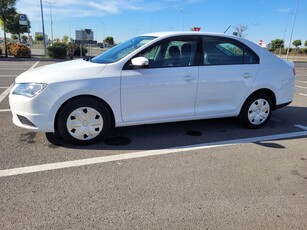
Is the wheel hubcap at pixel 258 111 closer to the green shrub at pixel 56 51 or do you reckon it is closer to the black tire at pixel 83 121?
the black tire at pixel 83 121

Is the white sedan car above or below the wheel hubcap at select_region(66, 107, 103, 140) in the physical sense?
above

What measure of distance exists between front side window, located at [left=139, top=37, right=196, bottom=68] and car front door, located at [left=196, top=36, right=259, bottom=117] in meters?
0.23

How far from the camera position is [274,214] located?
2609 mm

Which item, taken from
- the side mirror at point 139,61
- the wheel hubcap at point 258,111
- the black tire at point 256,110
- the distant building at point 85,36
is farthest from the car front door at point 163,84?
the distant building at point 85,36

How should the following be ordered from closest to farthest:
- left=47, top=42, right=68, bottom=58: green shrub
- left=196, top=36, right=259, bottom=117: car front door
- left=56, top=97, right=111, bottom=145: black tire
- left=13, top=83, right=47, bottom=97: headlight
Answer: left=13, top=83, right=47, bottom=97: headlight → left=56, top=97, right=111, bottom=145: black tire → left=196, top=36, right=259, bottom=117: car front door → left=47, top=42, right=68, bottom=58: green shrub

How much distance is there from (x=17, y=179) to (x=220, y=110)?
3252 mm

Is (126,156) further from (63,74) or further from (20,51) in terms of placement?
(20,51)

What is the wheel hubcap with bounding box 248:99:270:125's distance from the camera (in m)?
4.97

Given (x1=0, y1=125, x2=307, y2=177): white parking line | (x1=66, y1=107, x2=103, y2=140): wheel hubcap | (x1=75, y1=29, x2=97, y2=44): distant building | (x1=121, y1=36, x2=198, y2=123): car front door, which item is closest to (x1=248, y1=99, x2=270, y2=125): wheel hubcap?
(x1=0, y1=125, x2=307, y2=177): white parking line

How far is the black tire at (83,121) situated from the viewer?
3811 millimetres

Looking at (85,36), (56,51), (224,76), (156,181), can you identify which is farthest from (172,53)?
(56,51)

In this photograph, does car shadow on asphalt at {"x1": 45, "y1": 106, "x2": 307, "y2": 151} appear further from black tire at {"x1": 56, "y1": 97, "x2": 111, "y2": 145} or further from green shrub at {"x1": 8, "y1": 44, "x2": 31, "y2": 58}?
Result: green shrub at {"x1": 8, "y1": 44, "x2": 31, "y2": 58}

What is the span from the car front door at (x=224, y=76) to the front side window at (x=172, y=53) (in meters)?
0.23

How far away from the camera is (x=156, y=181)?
312 centimetres
